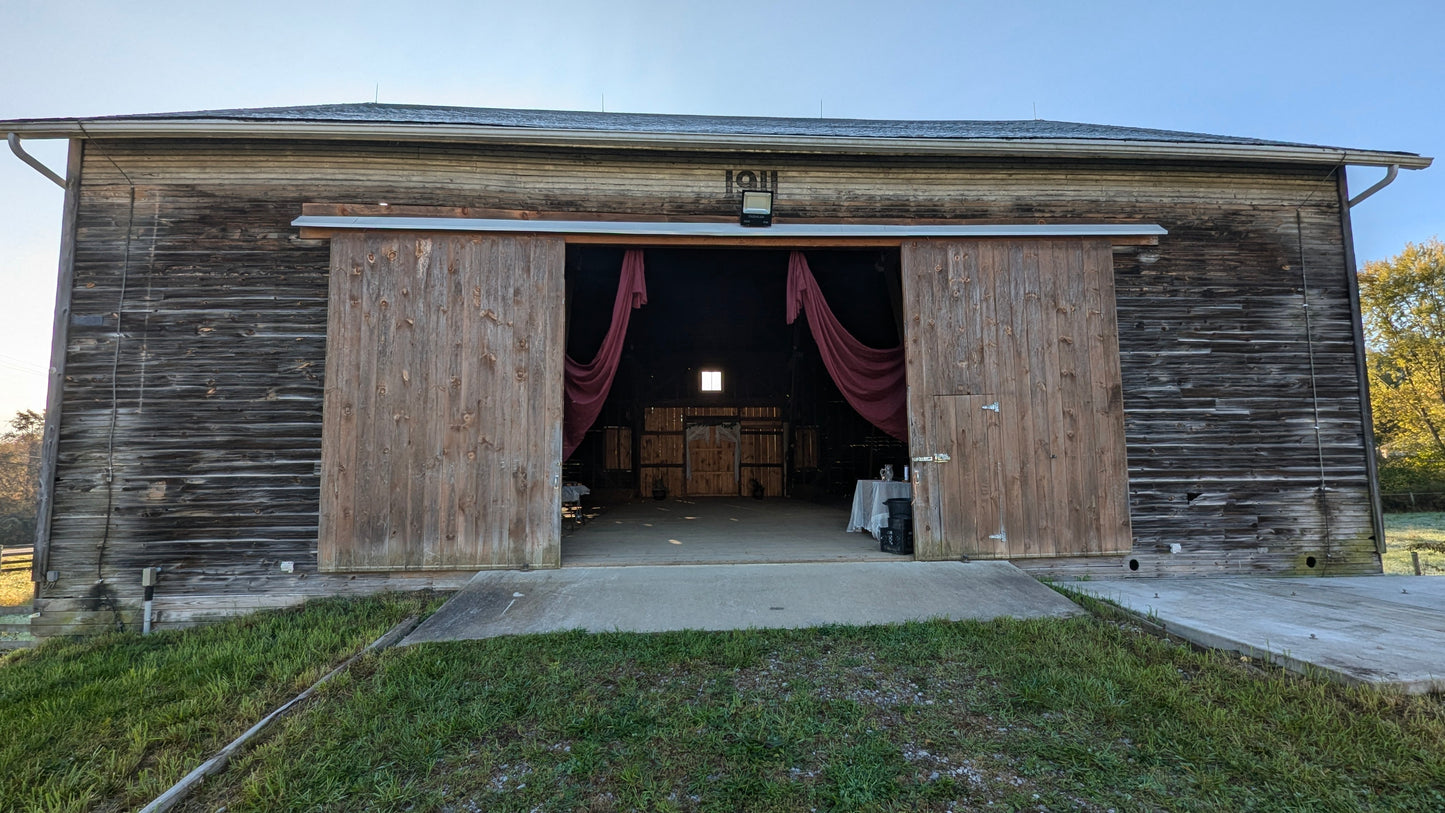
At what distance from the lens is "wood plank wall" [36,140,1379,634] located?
4812 millimetres

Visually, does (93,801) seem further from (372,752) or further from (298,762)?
(372,752)

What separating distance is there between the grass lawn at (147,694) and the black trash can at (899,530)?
4.01m

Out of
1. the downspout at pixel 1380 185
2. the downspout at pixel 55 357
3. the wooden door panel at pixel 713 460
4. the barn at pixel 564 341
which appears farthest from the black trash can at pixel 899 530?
the wooden door panel at pixel 713 460

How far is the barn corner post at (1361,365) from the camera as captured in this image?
544 cm

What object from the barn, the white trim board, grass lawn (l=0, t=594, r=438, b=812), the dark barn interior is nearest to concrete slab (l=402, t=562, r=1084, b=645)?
the barn

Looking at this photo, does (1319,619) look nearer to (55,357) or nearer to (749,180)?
(749,180)

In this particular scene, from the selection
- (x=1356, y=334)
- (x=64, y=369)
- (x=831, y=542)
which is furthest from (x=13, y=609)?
(x=1356, y=334)

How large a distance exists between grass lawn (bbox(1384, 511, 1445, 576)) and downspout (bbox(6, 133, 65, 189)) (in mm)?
14161

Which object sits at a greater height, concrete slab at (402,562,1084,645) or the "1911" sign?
the "1911" sign

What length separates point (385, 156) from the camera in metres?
5.14

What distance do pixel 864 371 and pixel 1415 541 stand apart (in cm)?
1335

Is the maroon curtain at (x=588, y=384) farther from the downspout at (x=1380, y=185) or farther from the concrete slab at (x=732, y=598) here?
the downspout at (x=1380, y=185)

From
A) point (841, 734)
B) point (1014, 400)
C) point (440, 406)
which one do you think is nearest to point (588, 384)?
point (440, 406)

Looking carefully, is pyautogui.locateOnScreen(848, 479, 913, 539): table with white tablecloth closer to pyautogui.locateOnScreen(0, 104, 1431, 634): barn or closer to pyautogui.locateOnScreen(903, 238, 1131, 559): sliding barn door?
pyautogui.locateOnScreen(0, 104, 1431, 634): barn
